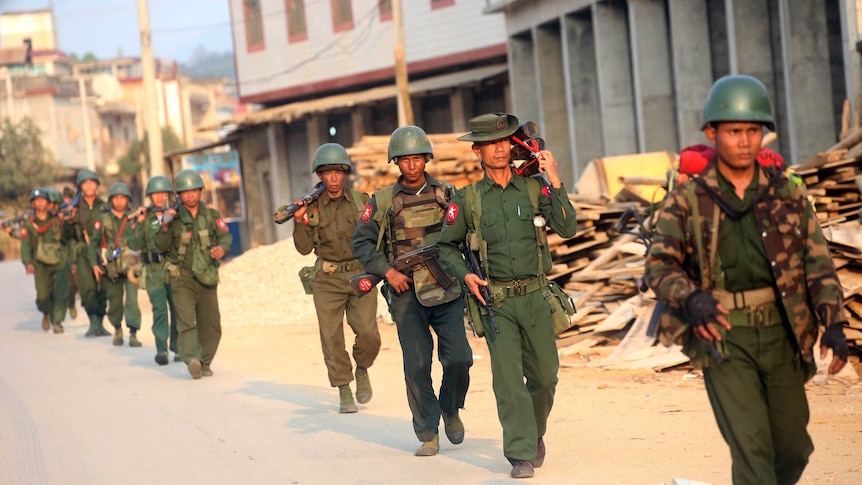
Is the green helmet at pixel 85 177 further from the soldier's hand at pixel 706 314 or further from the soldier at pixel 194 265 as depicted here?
the soldier's hand at pixel 706 314

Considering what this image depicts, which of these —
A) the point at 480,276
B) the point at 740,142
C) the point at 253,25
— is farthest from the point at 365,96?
the point at 740,142

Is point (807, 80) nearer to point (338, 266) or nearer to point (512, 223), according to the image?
point (338, 266)

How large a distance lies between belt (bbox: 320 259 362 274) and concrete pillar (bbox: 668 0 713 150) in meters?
12.4

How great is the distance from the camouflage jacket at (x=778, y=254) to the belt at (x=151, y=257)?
9780 millimetres

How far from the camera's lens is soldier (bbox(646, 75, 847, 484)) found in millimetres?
5543

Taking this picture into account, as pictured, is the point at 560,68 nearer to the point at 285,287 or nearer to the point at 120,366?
the point at 285,287

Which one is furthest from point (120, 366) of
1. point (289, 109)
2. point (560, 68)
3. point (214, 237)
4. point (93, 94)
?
point (93, 94)

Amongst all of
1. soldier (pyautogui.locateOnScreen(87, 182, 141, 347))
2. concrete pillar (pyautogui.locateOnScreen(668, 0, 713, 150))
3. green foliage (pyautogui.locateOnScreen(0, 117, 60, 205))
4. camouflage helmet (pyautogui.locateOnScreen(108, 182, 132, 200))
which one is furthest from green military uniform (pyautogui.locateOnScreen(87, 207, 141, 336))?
green foliage (pyautogui.locateOnScreen(0, 117, 60, 205))

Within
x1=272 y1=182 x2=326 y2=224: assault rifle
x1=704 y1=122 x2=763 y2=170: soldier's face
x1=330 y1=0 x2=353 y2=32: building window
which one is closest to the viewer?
x1=704 y1=122 x2=763 y2=170: soldier's face

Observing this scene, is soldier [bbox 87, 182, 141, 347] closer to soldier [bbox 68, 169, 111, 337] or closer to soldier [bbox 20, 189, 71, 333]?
soldier [bbox 68, 169, 111, 337]

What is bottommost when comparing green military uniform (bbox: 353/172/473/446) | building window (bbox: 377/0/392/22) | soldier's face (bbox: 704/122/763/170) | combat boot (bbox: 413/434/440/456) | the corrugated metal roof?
combat boot (bbox: 413/434/440/456)

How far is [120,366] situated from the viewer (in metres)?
15.5

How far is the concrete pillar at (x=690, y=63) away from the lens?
72.9 ft

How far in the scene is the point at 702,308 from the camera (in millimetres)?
5504
